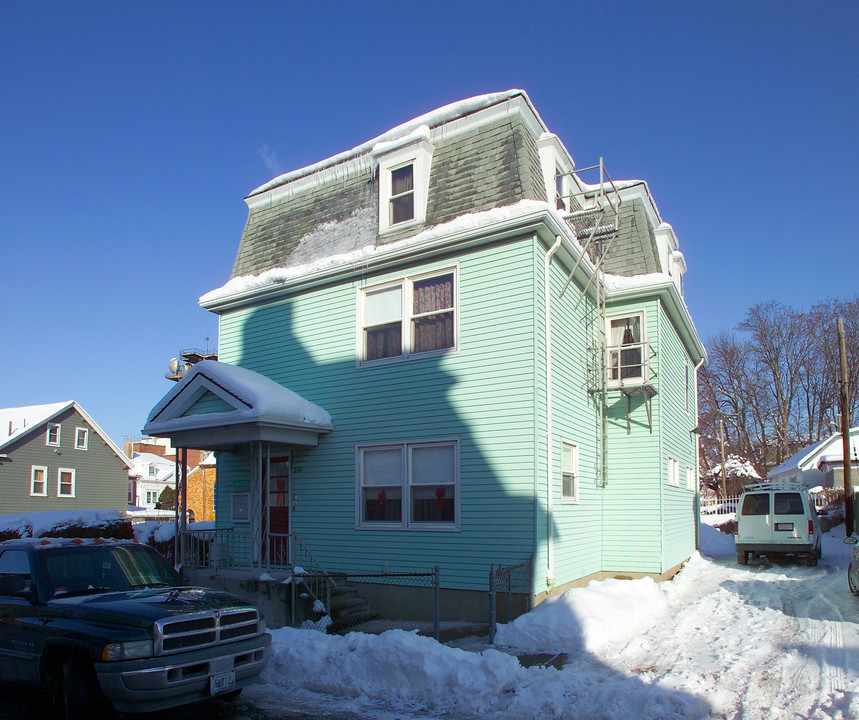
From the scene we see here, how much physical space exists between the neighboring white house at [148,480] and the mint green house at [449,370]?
4561 centimetres

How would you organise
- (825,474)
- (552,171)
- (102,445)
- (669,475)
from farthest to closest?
→ (102,445)
(825,474)
(669,475)
(552,171)

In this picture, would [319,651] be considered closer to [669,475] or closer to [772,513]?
[669,475]

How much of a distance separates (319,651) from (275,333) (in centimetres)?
779

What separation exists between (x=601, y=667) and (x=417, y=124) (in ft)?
34.0

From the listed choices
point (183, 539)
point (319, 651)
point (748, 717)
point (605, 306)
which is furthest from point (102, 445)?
point (748, 717)

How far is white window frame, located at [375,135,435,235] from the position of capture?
1331cm

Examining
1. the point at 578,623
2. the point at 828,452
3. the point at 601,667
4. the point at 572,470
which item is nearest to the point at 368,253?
the point at 572,470

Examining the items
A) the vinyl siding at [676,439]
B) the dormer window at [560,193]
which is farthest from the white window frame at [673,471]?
the dormer window at [560,193]

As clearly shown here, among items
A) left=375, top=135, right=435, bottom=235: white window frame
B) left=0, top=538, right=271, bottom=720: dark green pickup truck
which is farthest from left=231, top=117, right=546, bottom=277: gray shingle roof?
left=0, top=538, right=271, bottom=720: dark green pickup truck

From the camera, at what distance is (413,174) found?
44.5 ft

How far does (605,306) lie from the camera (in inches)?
603

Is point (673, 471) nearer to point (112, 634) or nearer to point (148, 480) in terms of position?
point (112, 634)

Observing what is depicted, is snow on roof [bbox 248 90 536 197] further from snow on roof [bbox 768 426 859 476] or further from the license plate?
snow on roof [bbox 768 426 859 476]

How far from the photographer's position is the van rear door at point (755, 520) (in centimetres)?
1814
